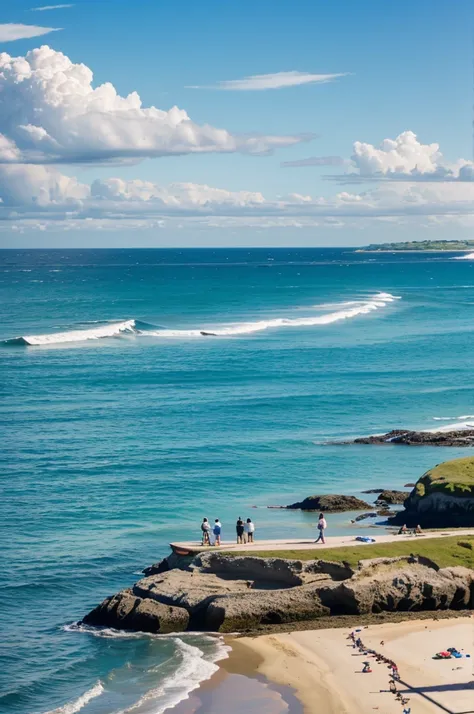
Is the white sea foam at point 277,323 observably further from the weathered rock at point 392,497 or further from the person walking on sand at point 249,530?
the person walking on sand at point 249,530

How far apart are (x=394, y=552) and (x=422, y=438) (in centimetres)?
2350

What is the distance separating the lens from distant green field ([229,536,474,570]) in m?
35.4

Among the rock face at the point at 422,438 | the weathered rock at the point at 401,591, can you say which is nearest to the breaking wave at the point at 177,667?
the weathered rock at the point at 401,591

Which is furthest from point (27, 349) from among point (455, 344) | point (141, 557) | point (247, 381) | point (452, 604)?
point (452, 604)

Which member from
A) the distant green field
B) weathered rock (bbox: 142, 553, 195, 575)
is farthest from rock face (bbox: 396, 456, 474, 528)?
weathered rock (bbox: 142, 553, 195, 575)

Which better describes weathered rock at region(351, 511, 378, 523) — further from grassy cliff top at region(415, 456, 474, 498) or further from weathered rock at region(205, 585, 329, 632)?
weathered rock at region(205, 585, 329, 632)

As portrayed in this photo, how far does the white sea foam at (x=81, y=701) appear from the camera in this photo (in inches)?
1112

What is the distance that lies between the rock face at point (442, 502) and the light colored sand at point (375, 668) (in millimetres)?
9482

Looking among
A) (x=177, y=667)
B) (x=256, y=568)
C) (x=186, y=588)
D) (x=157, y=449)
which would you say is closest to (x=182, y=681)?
(x=177, y=667)

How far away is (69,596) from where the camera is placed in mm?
36938

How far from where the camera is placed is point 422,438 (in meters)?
58.8

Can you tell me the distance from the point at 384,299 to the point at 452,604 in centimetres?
12465

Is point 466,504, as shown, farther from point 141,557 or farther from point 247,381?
point 247,381

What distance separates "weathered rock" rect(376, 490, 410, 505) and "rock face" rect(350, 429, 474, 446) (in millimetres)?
10440
